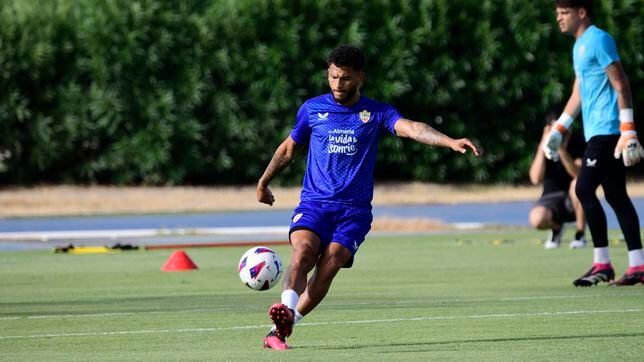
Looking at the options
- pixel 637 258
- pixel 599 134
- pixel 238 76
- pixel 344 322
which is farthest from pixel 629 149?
pixel 238 76

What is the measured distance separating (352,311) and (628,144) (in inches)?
110

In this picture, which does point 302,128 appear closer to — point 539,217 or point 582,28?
point 582,28

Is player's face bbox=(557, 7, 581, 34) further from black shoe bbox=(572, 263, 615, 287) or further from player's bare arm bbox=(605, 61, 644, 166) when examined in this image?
black shoe bbox=(572, 263, 615, 287)

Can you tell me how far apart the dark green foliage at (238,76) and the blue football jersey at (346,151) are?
919 inches

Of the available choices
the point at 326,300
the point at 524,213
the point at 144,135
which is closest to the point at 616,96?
the point at 326,300

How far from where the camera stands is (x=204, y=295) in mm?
13258

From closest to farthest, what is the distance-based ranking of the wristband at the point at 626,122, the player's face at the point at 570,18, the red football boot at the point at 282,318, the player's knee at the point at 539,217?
the red football boot at the point at 282,318 → the wristband at the point at 626,122 → the player's face at the point at 570,18 → the player's knee at the point at 539,217

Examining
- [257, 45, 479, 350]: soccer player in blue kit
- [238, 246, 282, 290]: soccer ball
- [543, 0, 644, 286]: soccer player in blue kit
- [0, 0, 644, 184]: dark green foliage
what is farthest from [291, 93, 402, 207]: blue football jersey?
[0, 0, 644, 184]: dark green foliage

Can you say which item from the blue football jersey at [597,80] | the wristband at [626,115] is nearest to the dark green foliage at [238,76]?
the blue football jersey at [597,80]

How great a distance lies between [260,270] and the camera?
9.59 m

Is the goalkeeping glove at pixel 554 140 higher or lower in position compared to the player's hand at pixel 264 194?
lower

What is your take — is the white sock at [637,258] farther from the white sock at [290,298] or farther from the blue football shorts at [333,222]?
the white sock at [290,298]

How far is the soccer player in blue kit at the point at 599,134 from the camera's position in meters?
12.8

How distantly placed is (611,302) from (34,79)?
77.3ft
